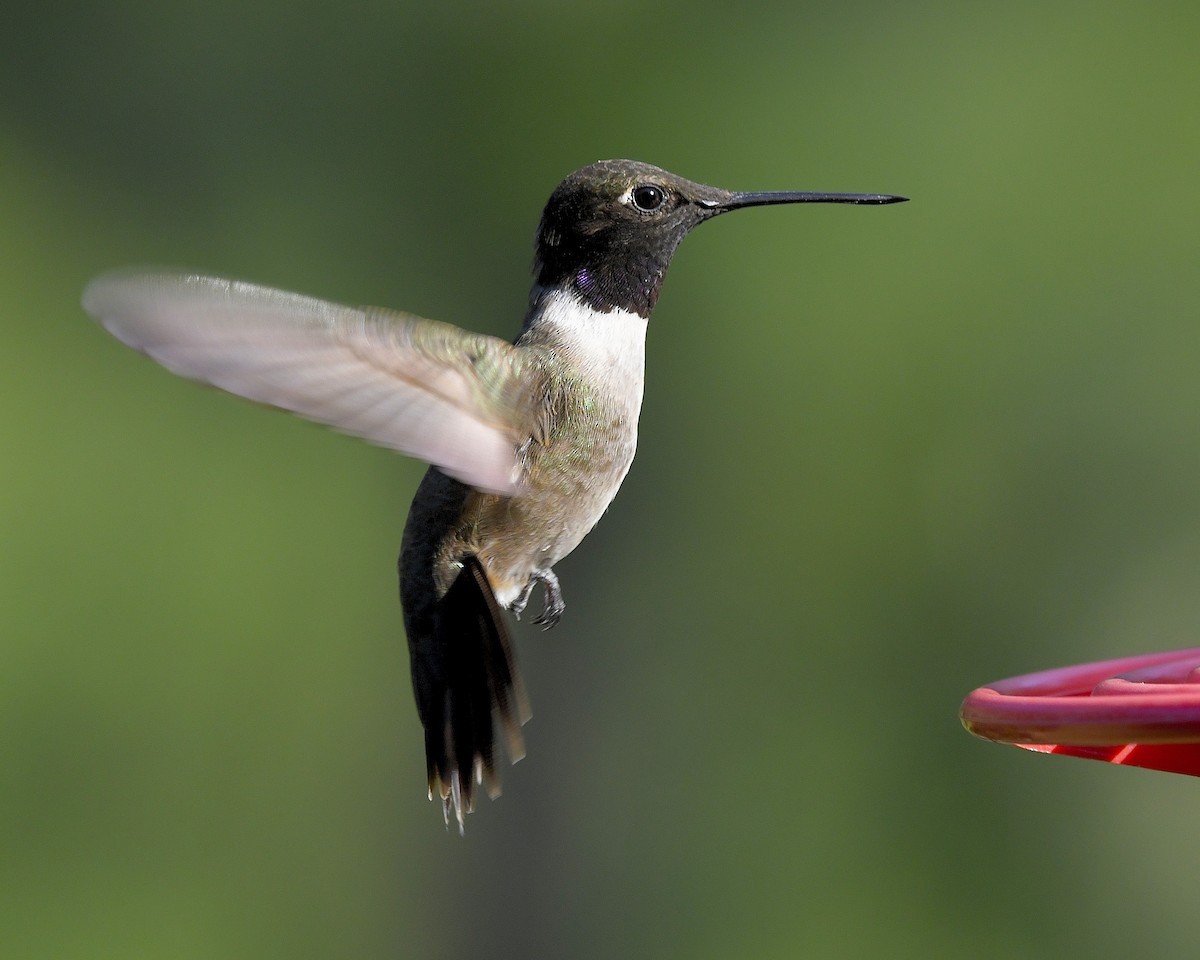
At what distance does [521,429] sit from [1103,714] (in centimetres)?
99

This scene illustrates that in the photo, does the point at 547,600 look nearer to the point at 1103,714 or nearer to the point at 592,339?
the point at 592,339

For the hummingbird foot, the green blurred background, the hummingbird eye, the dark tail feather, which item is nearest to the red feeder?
the hummingbird foot

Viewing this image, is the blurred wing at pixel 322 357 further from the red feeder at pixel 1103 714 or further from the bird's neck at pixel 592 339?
the red feeder at pixel 1103 714

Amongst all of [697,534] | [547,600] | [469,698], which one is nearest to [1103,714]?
[547,600]

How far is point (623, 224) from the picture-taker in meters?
2.45

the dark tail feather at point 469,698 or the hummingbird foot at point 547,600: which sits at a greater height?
the hummingbird foot at point 547,600

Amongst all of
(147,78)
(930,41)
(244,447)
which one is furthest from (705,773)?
(147,78)

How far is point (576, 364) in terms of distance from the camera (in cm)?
238

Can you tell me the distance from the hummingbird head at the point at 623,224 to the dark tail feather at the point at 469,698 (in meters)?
0.52

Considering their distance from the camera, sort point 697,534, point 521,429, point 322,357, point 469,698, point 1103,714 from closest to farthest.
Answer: point 1103,714 < point 322,357 < point 521,429 < point 469,698 < point 697,534

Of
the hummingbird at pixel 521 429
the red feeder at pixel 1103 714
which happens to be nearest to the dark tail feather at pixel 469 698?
the hummingbird at pixel 521 429

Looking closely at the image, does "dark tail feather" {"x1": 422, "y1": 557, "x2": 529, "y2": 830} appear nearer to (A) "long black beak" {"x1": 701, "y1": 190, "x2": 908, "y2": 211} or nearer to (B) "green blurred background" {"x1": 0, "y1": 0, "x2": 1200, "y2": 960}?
(A) "long black beak" {"x1": 701, "y1": 190, "x2": 908, "y2": 211}

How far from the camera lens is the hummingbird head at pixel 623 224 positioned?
2.43 m

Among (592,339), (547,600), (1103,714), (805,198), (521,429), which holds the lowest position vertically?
(1103,714)
